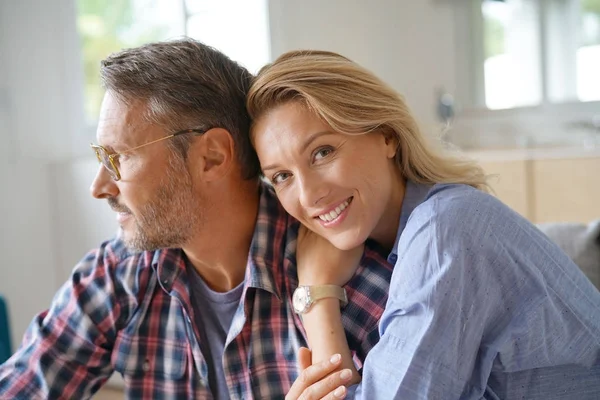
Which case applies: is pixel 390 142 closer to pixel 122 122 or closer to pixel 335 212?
pixel 335 212

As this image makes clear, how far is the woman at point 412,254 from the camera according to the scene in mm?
1099

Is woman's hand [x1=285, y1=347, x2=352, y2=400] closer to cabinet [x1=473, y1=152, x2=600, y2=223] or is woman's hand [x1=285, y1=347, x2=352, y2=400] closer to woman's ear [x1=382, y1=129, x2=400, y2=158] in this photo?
woman's ear [x1=382, y1=129, x2=400, y2=158]

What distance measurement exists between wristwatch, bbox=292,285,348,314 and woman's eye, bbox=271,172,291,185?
0.23 metres

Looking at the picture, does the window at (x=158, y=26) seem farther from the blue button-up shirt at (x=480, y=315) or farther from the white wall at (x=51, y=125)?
the blue button-up shirt at (x=480, y=315)

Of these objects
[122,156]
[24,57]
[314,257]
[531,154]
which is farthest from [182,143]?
[24,57]

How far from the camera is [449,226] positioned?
3.78 ft

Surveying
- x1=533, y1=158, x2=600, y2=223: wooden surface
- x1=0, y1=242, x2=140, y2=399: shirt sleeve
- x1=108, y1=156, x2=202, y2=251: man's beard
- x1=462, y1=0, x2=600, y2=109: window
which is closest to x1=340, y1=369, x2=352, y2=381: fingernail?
x1=108, y1=156, x2=202, y2=251: man's beard

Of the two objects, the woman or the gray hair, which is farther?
the gray hair

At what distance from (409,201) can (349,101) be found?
0.25 meters

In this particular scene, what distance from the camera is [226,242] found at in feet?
5.27

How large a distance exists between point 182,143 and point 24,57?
250 cm

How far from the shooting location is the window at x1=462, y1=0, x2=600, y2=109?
13.0ft

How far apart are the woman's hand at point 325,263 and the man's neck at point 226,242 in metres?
0.18

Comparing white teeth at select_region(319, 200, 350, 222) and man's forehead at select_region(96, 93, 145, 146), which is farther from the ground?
man's forehead at select_region(96, 93, 145, 146)
